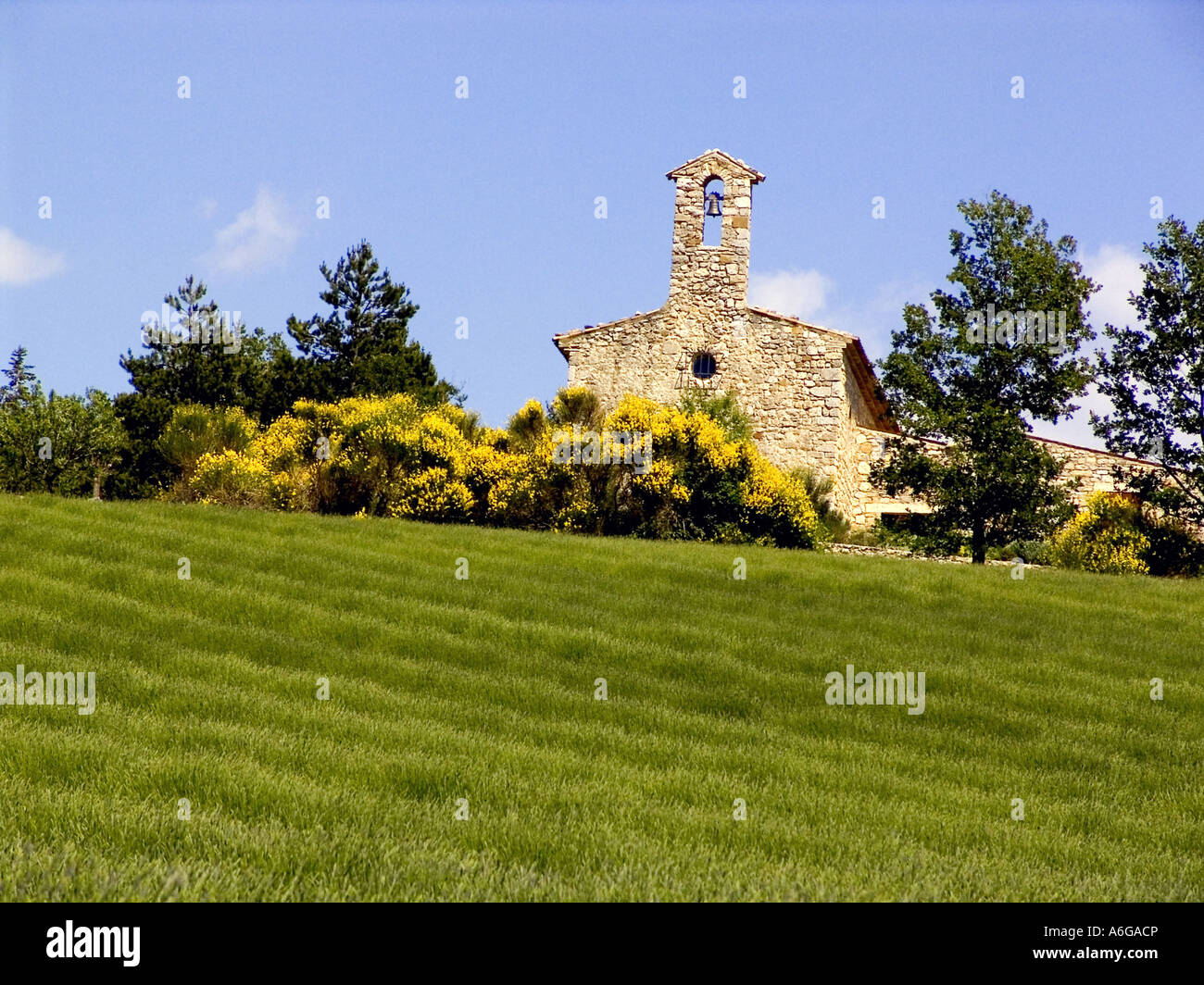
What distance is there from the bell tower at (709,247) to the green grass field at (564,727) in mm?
16610

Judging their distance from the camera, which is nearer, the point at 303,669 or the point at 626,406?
the point at 303,669

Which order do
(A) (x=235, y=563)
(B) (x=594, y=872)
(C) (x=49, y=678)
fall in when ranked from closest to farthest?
1. (B) (x=594, y=872)
2. (C) (x=49, y=678)
3. (A) (x=235, y=563)

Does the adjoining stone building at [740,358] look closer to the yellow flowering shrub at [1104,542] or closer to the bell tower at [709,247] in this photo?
the bell tower at [709,247]

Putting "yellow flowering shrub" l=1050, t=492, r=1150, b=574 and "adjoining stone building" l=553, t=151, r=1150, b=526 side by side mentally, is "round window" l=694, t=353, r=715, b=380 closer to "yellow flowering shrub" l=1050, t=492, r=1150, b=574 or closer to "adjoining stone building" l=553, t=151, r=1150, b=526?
"adjoining stone building" l=553, t=151, r=1150, b=526

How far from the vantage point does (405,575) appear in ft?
48.9

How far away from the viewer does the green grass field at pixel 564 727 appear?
575 cm

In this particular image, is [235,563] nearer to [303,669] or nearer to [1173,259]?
[303,669]

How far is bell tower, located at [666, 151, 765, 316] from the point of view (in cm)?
3234

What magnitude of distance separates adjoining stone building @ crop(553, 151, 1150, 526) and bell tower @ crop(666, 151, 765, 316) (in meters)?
0.03

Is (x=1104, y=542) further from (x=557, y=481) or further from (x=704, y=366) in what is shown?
(x=704, y=366)

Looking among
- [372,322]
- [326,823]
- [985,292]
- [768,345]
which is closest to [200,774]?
[326,823]

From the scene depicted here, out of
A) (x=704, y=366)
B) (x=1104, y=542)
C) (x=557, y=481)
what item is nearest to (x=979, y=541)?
(x=1104, y=542)

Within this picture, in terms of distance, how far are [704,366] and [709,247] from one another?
354 centimetres

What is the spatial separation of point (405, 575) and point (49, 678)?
5805 mm
